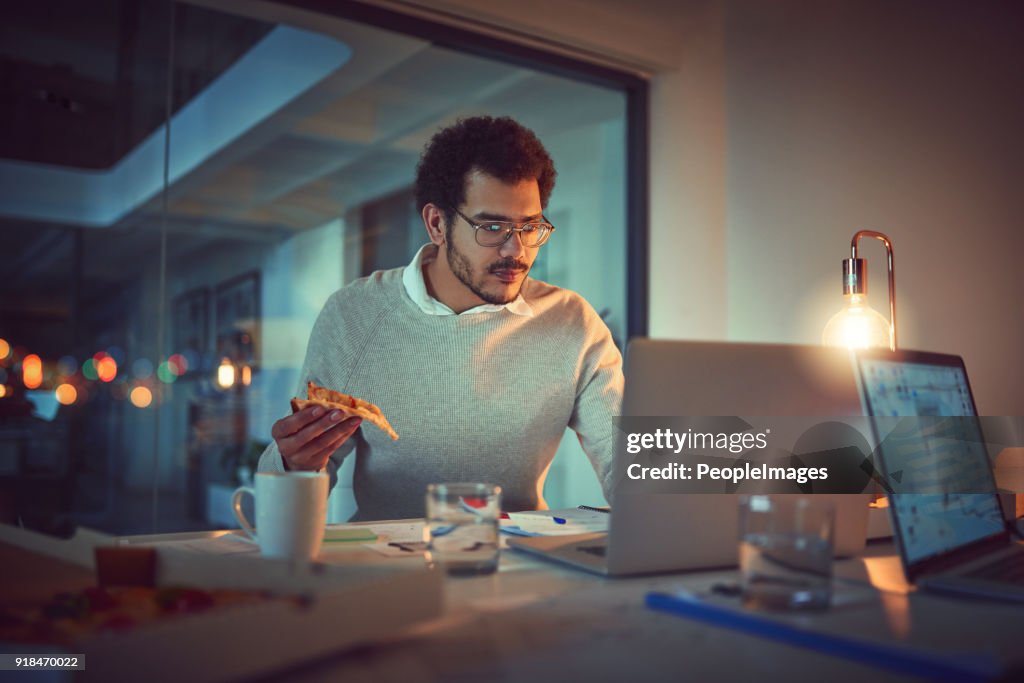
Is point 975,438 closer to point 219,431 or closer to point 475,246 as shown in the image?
point 475,246

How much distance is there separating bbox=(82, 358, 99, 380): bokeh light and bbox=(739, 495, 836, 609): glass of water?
2391mm

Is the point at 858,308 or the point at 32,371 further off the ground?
the point at 858,308

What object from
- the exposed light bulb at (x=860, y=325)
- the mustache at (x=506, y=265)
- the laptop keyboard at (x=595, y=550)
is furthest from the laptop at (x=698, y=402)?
the mustache at (x=506, y=265)

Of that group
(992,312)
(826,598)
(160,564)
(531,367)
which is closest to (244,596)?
(160,564)

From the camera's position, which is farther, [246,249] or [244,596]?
[246,249]

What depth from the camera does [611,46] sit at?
3.31 metres

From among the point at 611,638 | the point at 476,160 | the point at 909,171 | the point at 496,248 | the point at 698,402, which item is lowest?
the point at 611,638

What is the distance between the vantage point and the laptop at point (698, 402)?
3.11 ft

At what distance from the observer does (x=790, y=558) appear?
0.85m

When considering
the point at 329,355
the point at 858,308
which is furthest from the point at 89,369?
the point at 858,308

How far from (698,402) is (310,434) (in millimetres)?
743

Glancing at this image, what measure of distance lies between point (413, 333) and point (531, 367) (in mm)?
302

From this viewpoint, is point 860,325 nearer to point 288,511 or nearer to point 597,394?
point 597,394

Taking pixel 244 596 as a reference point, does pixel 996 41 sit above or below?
above
